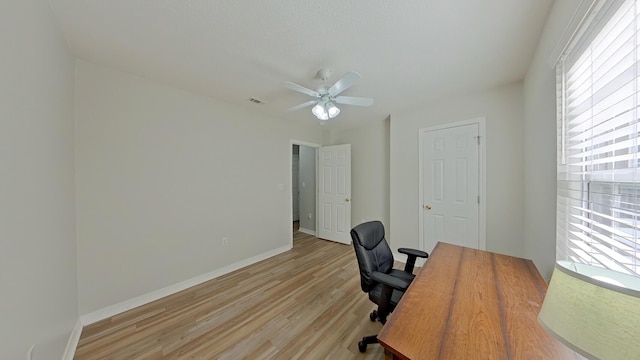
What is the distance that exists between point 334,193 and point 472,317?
10.9ft

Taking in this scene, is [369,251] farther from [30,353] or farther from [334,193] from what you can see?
[334,193]

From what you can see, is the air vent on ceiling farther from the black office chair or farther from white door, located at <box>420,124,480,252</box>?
white door, located at <box>420,124,480,252</box>

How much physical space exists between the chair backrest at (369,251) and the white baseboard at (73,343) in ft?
Result: 7.29

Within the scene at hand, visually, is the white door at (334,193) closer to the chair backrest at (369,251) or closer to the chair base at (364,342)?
the chair backrest at (369,251)

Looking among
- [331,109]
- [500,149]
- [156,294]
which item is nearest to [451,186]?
[500,149]

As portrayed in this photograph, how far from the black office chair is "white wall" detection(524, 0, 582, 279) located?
891 mm


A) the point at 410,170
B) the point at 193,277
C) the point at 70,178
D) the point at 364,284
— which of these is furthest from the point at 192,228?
the point at 410,170

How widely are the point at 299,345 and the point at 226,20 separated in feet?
8.14

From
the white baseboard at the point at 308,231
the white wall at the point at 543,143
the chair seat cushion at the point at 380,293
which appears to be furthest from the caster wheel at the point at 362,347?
the white baseboard at the point at 308,231

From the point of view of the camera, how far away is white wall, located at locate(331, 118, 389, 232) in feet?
12.0

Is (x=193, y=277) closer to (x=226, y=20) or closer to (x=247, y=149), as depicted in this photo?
(x=247, y=149)

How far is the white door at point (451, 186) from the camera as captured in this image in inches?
104

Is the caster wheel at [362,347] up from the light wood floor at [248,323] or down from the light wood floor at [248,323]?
up

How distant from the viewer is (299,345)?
1653 millimetres
